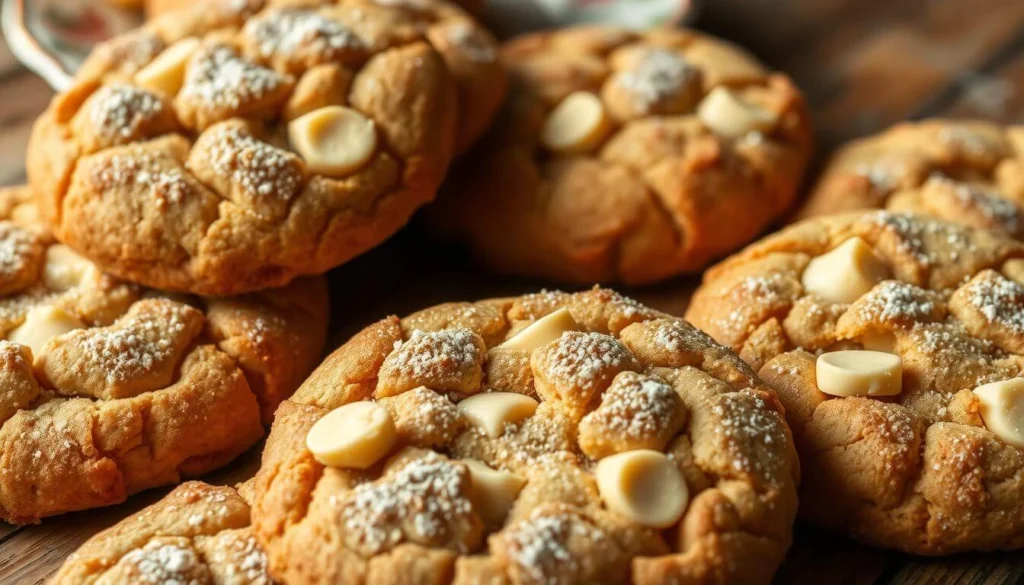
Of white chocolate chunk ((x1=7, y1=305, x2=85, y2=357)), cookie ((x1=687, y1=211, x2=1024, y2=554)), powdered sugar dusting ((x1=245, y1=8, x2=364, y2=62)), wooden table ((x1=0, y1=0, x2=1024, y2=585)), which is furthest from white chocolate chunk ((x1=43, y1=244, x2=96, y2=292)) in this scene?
cookie ((x1=687, y1=211, x2=1024, y2=554))

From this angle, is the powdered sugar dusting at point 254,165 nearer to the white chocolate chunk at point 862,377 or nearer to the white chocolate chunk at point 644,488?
the white chocolate chunk at point 644,488

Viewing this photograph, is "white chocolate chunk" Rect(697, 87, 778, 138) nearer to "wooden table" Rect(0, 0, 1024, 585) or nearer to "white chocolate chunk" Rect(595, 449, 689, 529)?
"wooden table" Rect(0, 0, 1024, 585)

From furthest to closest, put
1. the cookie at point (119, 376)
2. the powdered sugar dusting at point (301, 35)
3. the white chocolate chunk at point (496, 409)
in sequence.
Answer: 1. the powdered sugar dusting at point (301, 35)
2. the cookie at point (119, 376)
3. the white chocolate chunk at point (496, 409)

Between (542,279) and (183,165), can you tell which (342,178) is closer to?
(183,165)

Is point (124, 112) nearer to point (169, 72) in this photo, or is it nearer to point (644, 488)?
point (169, 72)

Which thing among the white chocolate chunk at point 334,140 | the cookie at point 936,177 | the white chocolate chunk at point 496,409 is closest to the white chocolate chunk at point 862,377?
the white chocolate chunk at point 496,409
